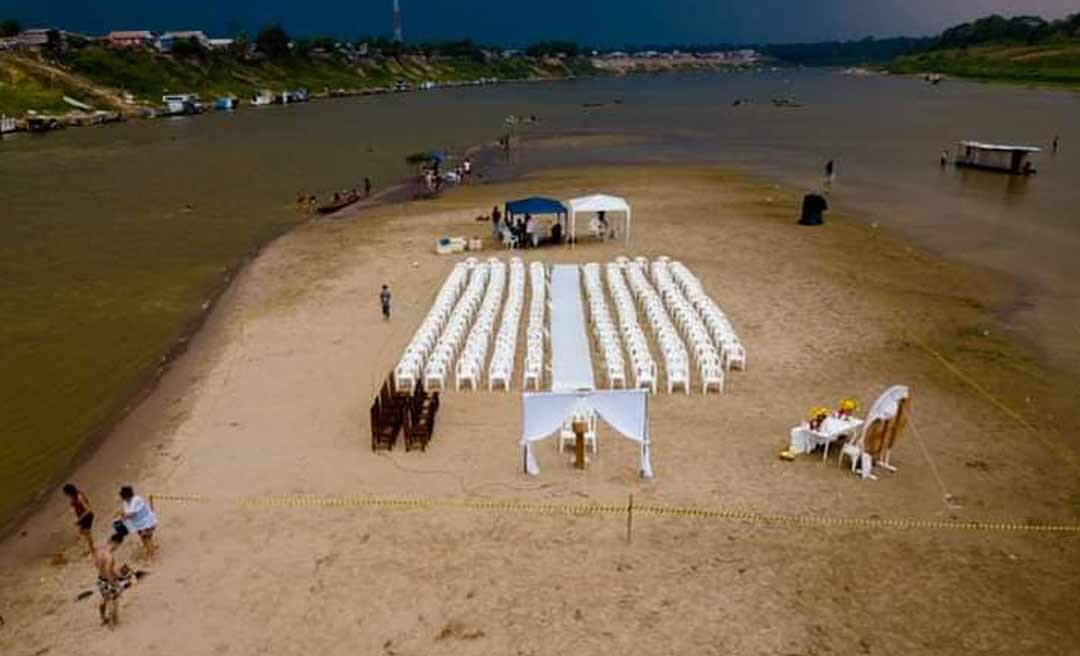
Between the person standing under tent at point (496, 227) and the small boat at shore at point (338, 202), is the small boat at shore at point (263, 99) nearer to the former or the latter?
the small boat at shore at point (338, 202)

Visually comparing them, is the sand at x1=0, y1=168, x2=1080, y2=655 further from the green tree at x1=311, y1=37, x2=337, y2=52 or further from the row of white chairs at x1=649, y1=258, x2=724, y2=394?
the green tree at x1=311, y1=37, x2=337, y2=52

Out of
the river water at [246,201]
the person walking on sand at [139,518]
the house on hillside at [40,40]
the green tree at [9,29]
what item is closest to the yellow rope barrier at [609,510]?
the person walking on sand at [139,518]

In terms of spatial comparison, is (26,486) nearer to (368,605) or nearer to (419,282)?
(368,605)

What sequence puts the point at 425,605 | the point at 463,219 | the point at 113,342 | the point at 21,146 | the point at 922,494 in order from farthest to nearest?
1. the point at 21,146
2. the point at 463,219
3. the point at 113,342
4. the point at 922,494
5. the point at 425,605

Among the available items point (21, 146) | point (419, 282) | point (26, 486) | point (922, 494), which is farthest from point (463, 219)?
point (21, 146)

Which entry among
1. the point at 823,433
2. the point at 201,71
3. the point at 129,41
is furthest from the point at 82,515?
the point at 129,41

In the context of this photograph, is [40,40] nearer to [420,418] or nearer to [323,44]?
[323,44]

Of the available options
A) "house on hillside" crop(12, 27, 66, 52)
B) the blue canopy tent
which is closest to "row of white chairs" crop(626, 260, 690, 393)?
the blue canopy tent
